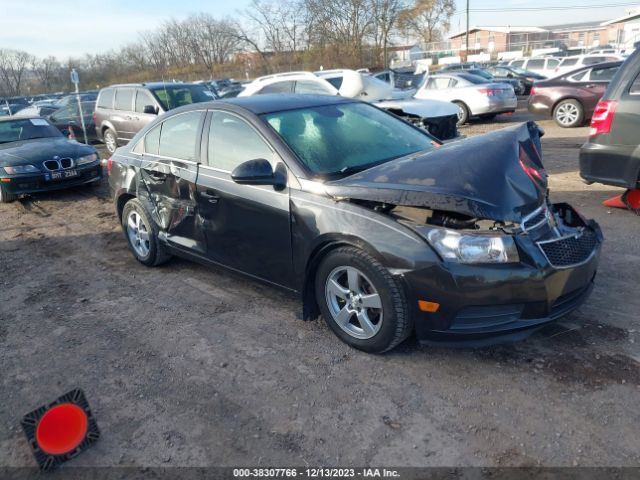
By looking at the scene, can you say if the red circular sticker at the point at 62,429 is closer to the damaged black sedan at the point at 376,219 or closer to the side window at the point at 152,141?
the damaged black sedan at the point at 376,219

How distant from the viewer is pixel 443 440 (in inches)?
101

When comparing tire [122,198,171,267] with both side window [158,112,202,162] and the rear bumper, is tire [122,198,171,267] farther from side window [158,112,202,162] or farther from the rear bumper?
the rear bumper

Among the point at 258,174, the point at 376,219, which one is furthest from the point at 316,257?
the point at 258,174

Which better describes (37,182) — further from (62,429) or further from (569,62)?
(569,62)

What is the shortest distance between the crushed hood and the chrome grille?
22.1ft

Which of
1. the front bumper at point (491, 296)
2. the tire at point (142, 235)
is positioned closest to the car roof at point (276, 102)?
the tire at point (142, 235)

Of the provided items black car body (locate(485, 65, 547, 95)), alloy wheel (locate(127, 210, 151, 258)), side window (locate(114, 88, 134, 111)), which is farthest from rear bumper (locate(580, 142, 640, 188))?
black car body (locate(485, 65, 547, 95))

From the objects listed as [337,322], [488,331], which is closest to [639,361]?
[488,331]

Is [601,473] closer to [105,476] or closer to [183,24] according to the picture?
[105,476]

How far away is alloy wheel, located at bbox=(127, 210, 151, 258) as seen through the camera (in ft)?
16.7

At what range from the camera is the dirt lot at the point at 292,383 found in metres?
2.55

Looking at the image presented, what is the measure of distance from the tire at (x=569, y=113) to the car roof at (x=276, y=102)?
10.3m

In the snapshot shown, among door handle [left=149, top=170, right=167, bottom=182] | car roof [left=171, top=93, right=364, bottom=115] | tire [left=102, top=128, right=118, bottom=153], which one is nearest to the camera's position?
car roof [left=171, top=93, right=364, bottom=115]

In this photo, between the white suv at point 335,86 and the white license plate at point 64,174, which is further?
the white suv at point 335,86
